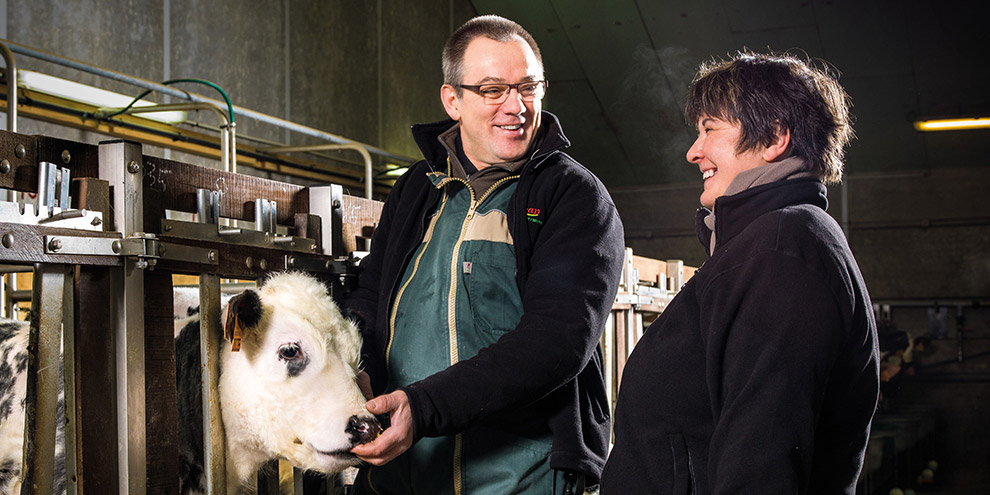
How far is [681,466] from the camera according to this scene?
124cm

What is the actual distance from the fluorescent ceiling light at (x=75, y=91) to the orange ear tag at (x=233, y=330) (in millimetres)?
2343

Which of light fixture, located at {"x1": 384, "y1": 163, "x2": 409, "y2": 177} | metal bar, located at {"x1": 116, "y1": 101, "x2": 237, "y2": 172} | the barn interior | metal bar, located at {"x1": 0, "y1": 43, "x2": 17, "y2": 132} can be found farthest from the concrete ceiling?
metal bar, located at {"x1": 0, "y1": 43, "x2": 17, "y2": 132}

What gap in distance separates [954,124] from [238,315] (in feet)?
23.2

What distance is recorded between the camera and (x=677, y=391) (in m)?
1.26

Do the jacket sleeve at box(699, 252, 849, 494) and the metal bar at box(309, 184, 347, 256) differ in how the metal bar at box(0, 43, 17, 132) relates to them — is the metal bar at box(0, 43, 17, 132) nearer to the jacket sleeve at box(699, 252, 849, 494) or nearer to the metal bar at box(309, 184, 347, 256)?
the metal bar at box(309, 184, 347, 256)

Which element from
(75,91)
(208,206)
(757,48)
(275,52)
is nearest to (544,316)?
(208,206)

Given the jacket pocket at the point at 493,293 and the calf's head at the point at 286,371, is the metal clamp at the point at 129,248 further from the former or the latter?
the jacket pocket at the point at 493,293

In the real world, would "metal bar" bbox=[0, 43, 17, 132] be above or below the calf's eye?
above

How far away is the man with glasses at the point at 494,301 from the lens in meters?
1.55

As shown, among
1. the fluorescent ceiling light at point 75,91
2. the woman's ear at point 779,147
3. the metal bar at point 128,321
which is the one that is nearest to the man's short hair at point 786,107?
the woman's ear at point 779,147

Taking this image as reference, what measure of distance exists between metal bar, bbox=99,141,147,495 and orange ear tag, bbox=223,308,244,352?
0.24 m

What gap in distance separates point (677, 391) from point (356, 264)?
121cm

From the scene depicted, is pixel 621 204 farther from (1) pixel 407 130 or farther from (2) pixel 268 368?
(2) pixel 268 368

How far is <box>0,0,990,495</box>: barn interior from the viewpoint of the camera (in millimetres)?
4656
